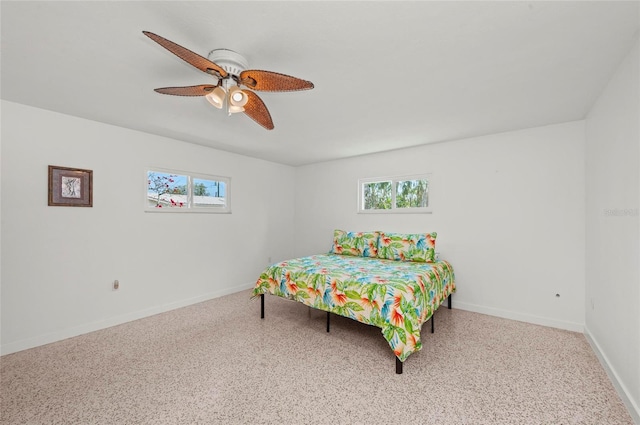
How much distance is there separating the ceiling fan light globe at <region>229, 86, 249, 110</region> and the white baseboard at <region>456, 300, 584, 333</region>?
3528 millimetres

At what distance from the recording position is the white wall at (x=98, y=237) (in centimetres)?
254

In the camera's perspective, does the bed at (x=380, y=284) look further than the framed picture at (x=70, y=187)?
No

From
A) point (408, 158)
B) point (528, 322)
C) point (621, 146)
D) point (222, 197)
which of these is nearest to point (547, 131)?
point (621, 146)

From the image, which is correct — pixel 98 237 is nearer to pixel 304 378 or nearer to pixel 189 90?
pixel 189 90

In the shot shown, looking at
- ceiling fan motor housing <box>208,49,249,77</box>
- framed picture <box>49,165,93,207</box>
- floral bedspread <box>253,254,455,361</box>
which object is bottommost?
floral bedspread <box>253,254,455,361</box>

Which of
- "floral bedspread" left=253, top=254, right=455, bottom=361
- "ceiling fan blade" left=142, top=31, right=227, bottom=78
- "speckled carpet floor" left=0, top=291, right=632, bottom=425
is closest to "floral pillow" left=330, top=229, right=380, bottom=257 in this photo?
"floral bedspread" left=253, top=254, right=455, bottom=361

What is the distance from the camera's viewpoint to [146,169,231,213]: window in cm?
357

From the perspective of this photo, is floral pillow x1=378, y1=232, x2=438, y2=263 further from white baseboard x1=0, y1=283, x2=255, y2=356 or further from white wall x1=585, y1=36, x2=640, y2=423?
white baseboard x1=0, y1=283, x2=255, y2=356

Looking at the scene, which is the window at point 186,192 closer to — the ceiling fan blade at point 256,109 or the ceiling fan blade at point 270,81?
the ceiling fan blade at point 256,109

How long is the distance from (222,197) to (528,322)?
4.41 meters

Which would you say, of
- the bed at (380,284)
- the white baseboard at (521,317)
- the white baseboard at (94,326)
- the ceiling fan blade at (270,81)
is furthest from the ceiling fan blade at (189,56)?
the white baseboard at (521,317)

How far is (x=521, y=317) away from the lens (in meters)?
3.22

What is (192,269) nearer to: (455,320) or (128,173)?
(128,173)

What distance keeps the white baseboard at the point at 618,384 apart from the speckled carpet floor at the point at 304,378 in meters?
0.04
